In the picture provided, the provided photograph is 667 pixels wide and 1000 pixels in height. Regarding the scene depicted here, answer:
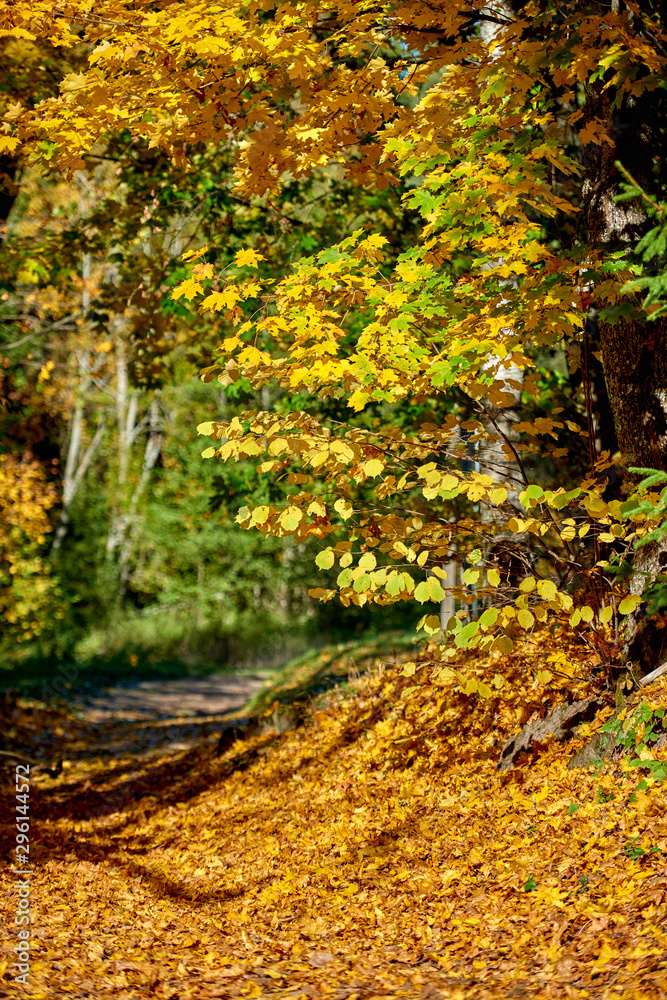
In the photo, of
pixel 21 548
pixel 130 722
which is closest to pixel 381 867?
pixel 130 722

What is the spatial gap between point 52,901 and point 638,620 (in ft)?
12.2

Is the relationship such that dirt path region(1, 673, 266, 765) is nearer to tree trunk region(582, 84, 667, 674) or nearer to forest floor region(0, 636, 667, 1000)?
forest floor region(0, 636, 667, 1000)

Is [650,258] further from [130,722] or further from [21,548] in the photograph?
[21,548]

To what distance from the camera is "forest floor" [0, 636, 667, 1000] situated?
147 inches

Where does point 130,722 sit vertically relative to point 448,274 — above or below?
below

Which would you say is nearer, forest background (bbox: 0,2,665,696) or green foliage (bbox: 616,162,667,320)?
green foliage (bbox: 616,162,667,320)

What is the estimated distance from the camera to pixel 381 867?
4.94m

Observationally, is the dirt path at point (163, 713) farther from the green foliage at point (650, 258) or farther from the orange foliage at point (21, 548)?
the green foliage at point (650, 258)

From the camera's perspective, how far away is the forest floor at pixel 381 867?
3.73 m

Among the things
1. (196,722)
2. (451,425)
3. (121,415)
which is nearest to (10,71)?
(451,425)

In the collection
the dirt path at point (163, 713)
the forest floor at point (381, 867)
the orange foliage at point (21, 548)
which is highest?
the orange foliage at point (21, 548)

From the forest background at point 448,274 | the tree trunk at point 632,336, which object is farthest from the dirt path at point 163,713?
the tree trunk at point 632,336

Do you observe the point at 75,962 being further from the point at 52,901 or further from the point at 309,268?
the point at 309,268

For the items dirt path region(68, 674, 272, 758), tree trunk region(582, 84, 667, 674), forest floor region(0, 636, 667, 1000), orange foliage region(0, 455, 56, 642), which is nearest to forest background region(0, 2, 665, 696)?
tree trunk region(582, 84, 667, 674)
